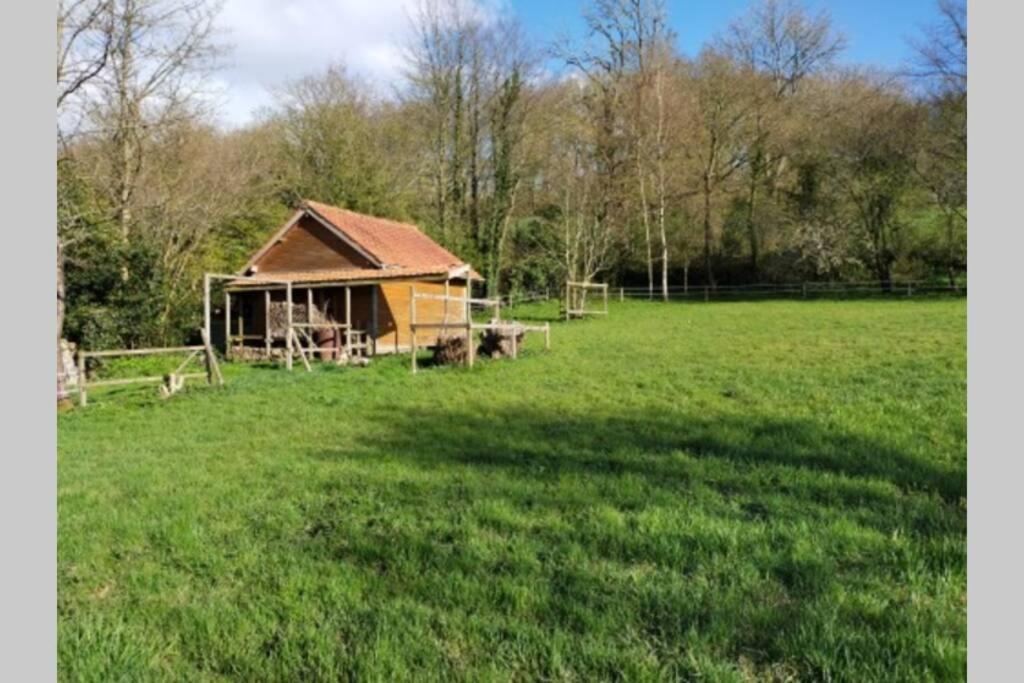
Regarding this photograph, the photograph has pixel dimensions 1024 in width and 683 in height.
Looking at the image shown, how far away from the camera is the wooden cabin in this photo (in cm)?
2227

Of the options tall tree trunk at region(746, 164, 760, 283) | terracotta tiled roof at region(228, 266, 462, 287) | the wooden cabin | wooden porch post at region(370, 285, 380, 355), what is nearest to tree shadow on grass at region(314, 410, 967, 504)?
terracotta tiled roof at region(228, 266, 462, 287)

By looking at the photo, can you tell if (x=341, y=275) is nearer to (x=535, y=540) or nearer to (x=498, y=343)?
(x=498, y=343)

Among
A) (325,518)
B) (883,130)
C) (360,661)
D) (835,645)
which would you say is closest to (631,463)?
(325,518)

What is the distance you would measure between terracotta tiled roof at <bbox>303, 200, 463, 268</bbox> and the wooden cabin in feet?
0.18

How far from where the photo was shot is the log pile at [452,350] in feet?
49.6

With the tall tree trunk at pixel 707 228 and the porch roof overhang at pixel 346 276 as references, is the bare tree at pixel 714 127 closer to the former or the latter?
the tall tree trunk at pixel 707 228

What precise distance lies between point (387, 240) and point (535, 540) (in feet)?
72.6

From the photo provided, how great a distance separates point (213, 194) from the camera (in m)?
A: 25.1

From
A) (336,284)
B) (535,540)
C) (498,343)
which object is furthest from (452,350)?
(535,540)

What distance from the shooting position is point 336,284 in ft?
68.6

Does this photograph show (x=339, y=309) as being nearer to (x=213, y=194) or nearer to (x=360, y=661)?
(x=213, y=194)

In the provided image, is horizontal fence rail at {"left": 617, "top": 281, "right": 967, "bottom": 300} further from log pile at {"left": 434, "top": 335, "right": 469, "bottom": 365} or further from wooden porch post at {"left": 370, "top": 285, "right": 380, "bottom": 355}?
log pile at {"left": 434, "top": 335, "right": 469, "bottom": 365}

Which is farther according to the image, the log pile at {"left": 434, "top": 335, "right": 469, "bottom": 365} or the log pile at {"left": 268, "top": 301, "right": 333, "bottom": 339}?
the log pile at {"left": 268, "top": 301, "right": 333, "bottom": 339}

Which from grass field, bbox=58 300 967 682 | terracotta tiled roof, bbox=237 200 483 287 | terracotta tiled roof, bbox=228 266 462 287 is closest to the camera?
grass field, bbox=58 300 967 682
